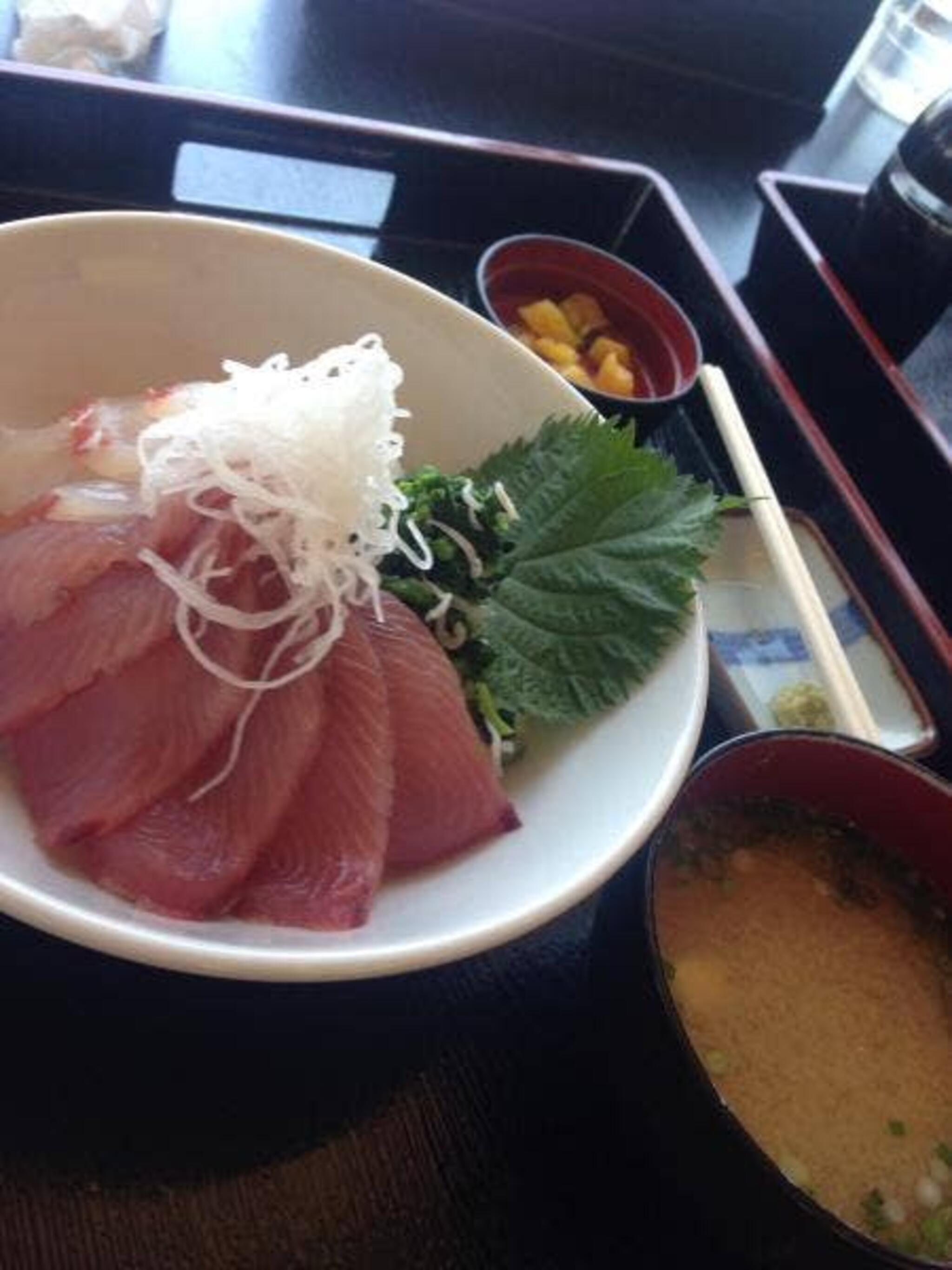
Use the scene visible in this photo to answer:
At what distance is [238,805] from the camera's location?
0.97m

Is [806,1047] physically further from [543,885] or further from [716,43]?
[716,43]

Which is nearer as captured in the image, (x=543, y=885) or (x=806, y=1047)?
(x=543, y=885)

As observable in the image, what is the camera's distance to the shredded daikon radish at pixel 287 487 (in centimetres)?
101

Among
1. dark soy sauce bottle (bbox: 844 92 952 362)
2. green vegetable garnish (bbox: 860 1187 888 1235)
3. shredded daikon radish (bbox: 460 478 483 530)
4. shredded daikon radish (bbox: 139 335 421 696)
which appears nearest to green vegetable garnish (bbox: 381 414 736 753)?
shredded daikon radish (bbox: 460 478 483 530)

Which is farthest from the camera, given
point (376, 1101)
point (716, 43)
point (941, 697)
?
point (716, 43)

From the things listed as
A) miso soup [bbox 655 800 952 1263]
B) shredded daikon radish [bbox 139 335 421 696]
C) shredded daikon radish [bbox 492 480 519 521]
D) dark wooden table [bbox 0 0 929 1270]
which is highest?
shredded daikon radish [bbox 139 335 421 696]

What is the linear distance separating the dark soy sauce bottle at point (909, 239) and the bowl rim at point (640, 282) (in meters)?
0.34

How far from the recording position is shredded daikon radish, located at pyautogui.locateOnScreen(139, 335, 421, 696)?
3.31ft

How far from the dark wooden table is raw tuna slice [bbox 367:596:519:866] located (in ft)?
0.52

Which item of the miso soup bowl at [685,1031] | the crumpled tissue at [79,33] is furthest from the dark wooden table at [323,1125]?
the crumpled tissue at [79,33]

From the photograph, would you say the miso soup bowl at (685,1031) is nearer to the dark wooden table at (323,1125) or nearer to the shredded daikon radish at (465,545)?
the dark wooden table at (323,1125)

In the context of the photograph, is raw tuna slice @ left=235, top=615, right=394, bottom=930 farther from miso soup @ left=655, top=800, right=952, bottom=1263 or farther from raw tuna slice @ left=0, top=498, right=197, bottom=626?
miso soup @ left=655, top=800, right=952, bottom=1263

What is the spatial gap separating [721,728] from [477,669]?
0.38 meters

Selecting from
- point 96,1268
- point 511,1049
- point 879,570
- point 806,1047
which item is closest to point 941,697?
point 879,570
